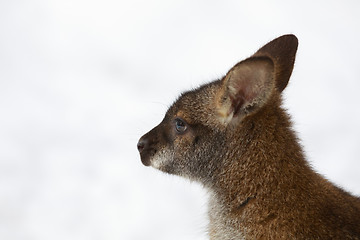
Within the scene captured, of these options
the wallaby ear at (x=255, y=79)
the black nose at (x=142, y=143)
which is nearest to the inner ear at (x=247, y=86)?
the wallaby ear at (x=255, y=79)

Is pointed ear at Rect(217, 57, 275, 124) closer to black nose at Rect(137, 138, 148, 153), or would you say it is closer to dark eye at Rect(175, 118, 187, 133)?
dark eye at Rect(175, 118, 187, 133)

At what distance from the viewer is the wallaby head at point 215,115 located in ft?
11.6

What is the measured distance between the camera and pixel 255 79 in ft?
11.5

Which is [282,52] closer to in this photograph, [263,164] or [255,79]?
[255,79]

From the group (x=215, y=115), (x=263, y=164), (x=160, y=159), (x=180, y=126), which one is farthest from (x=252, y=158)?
(x=160, y=159)

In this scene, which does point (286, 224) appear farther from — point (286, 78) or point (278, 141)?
point (286, 78)

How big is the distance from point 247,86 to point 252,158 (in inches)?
16.9

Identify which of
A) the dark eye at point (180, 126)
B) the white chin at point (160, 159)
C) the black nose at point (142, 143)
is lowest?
the white chin at point (160, 159)

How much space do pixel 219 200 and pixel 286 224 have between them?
495 millimetres

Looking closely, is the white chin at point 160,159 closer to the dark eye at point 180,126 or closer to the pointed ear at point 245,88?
the dark eye at point 180,126

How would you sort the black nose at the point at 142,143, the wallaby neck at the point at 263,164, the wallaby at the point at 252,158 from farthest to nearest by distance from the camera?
the black nose at the point at 142,143 < the wallaby neck at the point at 263,164 < the wallaby at the point at 252,158

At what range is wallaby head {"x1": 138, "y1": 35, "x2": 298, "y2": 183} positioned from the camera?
3.54 m

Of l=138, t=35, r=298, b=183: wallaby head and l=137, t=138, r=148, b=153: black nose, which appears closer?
l=138, t=35, r=298, b=183: wallaby head

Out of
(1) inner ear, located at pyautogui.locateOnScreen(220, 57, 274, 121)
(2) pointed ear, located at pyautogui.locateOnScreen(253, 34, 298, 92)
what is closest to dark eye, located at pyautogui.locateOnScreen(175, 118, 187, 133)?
(1) inner ear, located at pyautogui.locateOnScreen(220, 57, 274, 121)
